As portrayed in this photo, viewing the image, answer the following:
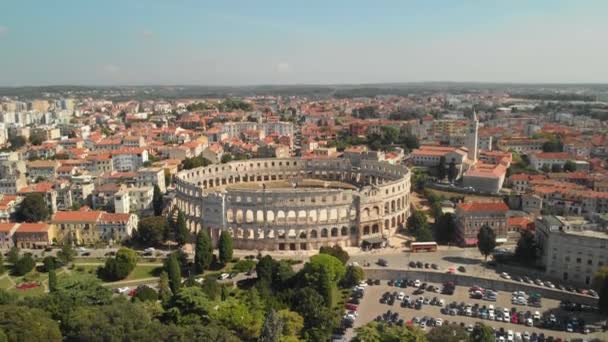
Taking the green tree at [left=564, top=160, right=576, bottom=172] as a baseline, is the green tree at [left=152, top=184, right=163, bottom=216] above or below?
below

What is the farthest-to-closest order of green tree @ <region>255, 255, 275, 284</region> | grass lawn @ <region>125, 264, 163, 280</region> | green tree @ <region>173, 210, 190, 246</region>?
1. green tree @ <region>173, 210, 190, 246</region>
2. grass lawn @ <region>125, 264, 163, 280</region>
3. green tree @ <region>255, 255, 275, 284</region>

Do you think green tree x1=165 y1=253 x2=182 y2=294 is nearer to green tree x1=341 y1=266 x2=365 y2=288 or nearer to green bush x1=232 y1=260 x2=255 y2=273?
green bush x1=232 y1=260 x2=255 y2=273

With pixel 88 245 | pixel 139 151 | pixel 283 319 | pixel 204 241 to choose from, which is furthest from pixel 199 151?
pixel 283 319

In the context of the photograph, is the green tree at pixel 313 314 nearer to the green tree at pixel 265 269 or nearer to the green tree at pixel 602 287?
the green tree at pixel 265 269

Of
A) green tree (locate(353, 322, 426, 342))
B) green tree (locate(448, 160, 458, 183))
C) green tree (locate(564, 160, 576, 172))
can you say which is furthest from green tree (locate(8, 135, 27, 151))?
green tree (locate(564, 160, 576, 172))

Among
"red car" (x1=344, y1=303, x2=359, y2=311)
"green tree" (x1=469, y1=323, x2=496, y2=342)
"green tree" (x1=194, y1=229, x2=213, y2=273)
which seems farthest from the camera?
"green tree" (x1=194, y1=229, x2=213, y2=273)

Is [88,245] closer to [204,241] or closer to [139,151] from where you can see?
[204,241]

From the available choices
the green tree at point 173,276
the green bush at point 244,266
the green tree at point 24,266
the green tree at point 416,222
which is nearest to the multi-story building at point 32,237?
the green tree at point 24,266

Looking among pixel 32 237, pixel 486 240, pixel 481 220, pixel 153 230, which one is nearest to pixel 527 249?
pixel 486 240
